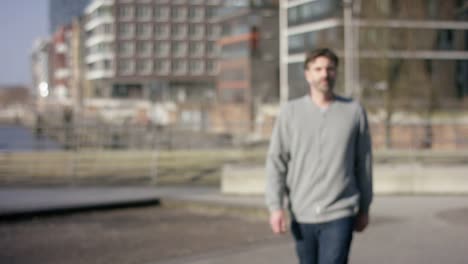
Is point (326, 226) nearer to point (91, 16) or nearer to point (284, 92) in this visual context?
point (284, 92)

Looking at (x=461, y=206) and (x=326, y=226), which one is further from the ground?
(x=326, y=226)

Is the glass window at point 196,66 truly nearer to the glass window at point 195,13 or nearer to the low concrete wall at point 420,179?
the glass window at point 195,13

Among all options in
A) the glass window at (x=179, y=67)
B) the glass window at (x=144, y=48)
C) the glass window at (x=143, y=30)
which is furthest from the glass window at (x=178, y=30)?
the glass window at (x=179, y=67)

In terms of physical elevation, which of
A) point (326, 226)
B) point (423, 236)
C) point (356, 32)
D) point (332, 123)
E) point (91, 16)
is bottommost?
point (423, 236)

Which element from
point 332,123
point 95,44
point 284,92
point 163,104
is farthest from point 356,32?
point 95,44

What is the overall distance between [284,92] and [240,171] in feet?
156

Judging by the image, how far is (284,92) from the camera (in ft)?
202

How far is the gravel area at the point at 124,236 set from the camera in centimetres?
896

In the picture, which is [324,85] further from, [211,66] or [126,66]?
[126,66]

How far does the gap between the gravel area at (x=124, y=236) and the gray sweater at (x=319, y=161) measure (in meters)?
4.06

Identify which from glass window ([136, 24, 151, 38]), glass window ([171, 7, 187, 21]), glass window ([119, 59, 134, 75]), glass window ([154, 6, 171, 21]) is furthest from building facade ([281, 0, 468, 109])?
glass window ([119, 59, 134, 75])

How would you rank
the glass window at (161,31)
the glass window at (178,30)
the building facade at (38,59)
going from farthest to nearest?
1. the building facade at (38,59)
2. the glass window at (178,30)
3. the glass window at (161,31)

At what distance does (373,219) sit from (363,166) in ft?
21.9

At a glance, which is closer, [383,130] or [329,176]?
[329,176]
